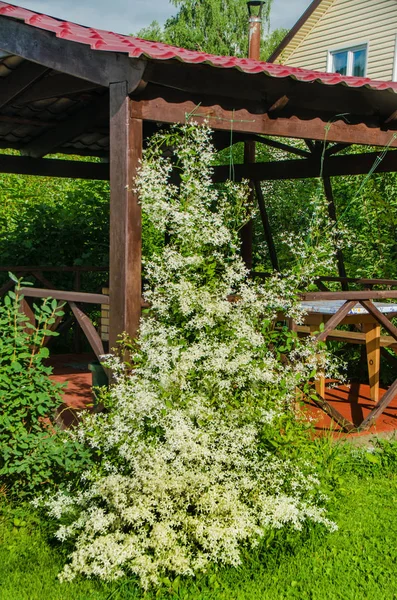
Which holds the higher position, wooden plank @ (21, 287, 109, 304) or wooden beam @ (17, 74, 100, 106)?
wooden beam @ (17, 74, 100, 106)

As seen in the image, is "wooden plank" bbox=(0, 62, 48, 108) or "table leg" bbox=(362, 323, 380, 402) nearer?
"wooden plank" bbox=(0, 62, 48, 108)

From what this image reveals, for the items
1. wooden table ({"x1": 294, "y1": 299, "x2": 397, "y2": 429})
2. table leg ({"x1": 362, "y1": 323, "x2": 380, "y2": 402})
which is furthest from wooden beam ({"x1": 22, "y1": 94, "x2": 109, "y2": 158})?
table leg ({"x1": 362, "y1": 323, "x2": 380, "y2": 402})

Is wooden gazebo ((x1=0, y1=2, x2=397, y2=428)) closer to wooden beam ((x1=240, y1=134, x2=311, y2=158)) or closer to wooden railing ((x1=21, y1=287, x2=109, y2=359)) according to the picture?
wooden railing ((x1=21, y1=287, x2=109, y2=359))

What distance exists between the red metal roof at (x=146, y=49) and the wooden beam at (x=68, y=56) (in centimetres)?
9

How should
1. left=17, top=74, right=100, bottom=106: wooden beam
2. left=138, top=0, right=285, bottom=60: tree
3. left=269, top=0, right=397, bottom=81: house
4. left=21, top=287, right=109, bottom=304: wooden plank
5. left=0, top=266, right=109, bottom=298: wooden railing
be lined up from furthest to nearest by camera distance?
left=138, top=0, right=285, bottom=60: tree < left=269, top=0, right=397, bottom=81: house < left=0, top=266, right=109, bottom=298: wooden railing < left=17, top=74, right=100, bottom=106: wooden beam < left=21, top=287, right=109, bottom=304: wooden plank

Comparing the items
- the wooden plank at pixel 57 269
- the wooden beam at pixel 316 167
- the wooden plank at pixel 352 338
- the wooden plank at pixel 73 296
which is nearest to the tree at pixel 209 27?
the wooden plank at pixel 57 269

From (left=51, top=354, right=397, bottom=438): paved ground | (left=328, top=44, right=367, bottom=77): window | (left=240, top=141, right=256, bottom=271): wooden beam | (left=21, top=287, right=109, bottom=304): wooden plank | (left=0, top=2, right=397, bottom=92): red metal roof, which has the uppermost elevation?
(left=328, top=44, right=367, bottom=77): window

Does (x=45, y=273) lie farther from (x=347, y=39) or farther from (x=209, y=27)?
(x=209, y=27)

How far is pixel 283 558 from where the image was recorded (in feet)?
12.9

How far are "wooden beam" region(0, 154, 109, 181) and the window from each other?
11445 millimetres

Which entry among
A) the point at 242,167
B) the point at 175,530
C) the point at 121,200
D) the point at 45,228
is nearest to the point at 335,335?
the point at 242,167

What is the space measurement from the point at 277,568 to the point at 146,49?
9.66ft

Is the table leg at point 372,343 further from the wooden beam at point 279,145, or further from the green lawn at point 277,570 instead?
the green lawn at point 277,570

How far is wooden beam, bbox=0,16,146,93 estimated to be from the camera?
4.57 meters
